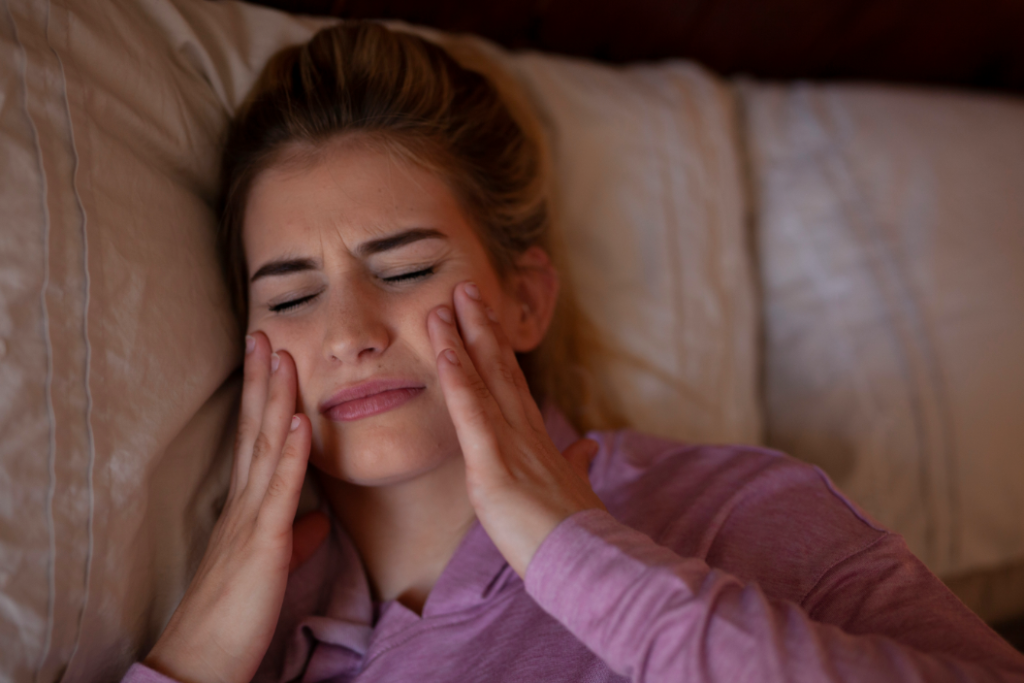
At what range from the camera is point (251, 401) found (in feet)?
3.43

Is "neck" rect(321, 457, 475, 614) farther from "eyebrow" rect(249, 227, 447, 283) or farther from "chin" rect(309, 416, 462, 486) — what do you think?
"eyebrow" rect(249, 227, 447, 283)

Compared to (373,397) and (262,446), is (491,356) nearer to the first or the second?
(373,397)

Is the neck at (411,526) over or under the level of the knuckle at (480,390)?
under

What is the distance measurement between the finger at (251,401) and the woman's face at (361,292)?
25mm

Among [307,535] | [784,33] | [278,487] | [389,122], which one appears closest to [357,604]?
[307,535]

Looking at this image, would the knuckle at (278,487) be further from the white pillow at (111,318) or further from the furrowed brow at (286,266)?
the furrowed brow at (286,266)

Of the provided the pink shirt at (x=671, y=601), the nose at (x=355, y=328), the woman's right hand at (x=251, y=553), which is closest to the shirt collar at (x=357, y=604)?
the pink shirt at (x=671, y=601)

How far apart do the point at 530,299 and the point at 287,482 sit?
51cm

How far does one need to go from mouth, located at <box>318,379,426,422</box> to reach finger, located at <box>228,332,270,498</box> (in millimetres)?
140

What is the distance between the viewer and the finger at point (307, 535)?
3.68ft

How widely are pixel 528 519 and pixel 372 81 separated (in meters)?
0.75

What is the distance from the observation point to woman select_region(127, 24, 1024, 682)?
0.72m

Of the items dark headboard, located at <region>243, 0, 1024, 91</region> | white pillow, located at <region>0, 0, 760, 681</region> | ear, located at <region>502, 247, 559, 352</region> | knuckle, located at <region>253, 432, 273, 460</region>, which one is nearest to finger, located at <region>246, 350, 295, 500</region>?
knuckle, located at <region>253, 432, 273, 460</region>

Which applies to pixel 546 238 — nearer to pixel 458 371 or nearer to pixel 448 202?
pixel 448 202
